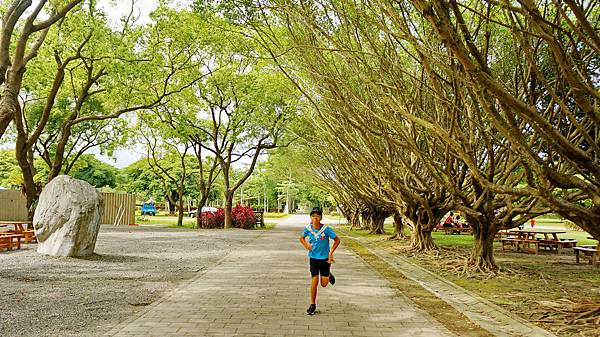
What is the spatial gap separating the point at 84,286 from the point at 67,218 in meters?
3.90

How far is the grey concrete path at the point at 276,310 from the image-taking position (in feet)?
19.0

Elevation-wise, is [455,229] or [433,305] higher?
[455,229]

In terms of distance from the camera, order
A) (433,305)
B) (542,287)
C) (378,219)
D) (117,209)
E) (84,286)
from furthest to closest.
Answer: (117,209)
(378,219)
(542,287)
(84,286)
(433,305)

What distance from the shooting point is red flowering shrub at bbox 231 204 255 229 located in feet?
101

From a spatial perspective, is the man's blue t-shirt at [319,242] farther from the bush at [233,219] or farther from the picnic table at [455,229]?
the bush at [233,219]

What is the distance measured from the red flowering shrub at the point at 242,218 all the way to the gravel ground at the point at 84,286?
1542 centimetres

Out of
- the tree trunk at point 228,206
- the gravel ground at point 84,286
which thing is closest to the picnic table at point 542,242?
the gravel ground at point 84,286

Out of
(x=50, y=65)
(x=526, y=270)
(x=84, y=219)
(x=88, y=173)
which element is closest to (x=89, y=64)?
(x=50, y=65)

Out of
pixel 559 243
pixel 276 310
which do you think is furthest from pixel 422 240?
pixel 276 310

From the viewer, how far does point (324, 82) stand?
11.1 metres

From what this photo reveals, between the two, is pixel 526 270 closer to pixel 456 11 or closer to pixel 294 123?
pixel 456 11

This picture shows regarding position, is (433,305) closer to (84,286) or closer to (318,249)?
(318,249)

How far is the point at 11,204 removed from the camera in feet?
117

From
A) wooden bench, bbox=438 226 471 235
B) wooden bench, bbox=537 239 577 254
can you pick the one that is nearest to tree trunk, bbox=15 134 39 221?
wooden bench, bbox=537 239 577 254
